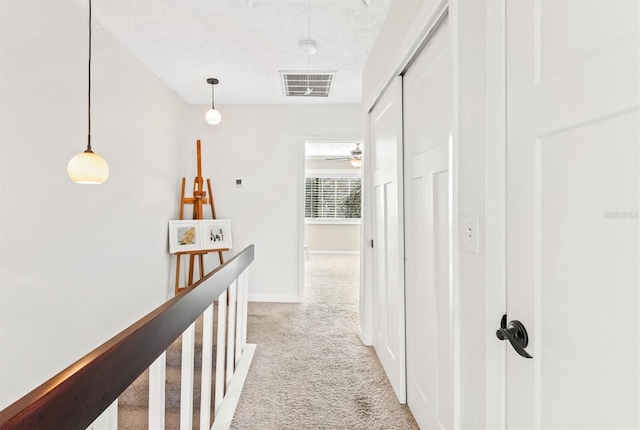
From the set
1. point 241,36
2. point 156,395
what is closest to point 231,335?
point 156,395

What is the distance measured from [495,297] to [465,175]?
15.8 inches

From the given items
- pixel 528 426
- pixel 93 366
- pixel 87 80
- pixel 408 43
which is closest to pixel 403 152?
pixel 408 43

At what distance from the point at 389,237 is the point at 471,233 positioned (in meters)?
1.13

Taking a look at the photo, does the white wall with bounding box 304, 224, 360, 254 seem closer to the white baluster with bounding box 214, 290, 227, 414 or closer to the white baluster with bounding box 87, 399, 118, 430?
the white baluster with bounding box 214, 290, 227, 414

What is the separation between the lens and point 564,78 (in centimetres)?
69

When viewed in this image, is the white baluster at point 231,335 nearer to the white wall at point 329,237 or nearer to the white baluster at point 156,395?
the white baluster at point 156,395

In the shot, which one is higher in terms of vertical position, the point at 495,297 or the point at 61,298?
the point at 495,297

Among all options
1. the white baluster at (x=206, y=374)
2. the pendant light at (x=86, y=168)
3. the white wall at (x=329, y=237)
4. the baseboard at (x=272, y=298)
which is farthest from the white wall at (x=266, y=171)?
the white wall at (x=329, y=237)

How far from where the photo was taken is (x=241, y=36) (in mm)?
2504

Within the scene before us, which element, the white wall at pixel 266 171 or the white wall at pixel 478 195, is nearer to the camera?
the white wall at pixel 478 195

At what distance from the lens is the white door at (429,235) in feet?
4.55

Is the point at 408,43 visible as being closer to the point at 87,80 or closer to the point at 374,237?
the point at 374,237

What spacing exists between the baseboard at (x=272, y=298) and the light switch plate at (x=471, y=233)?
3158 millimetres

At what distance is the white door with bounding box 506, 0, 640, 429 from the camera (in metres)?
0.57
